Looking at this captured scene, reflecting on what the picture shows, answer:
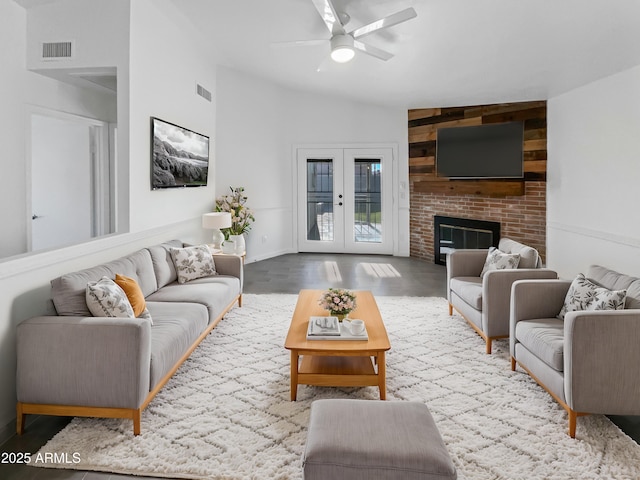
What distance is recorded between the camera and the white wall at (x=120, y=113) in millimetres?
2795

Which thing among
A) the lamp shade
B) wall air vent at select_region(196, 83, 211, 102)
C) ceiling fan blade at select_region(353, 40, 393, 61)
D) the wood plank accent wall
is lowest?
the lamp shade

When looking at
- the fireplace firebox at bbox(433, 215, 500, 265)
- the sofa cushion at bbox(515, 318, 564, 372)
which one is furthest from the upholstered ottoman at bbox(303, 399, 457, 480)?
the fireplace firebox at bbox(433, 215, 500, 265)

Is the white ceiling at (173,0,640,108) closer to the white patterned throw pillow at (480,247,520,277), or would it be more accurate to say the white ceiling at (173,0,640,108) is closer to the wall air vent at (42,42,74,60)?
the wall air vent at (42,42,74,60)

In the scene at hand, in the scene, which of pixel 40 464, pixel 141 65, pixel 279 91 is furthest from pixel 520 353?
pixel 279 91

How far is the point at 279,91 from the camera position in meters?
8.34

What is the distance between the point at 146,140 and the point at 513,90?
14.9 feet

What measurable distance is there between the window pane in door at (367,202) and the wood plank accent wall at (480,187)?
64 cm

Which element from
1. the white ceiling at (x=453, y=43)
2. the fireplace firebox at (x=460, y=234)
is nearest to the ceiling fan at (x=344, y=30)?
the white ceiling at (x=453, y=43)

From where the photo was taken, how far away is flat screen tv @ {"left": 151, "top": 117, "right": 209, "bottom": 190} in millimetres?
4668

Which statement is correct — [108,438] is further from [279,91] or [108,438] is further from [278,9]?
[279,91]

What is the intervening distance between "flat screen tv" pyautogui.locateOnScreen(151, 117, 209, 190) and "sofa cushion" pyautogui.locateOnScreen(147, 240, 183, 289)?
746mm

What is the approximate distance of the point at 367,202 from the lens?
8.65 m

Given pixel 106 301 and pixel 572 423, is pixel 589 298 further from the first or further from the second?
pixel 106 301

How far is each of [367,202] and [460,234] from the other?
1.95 metres
